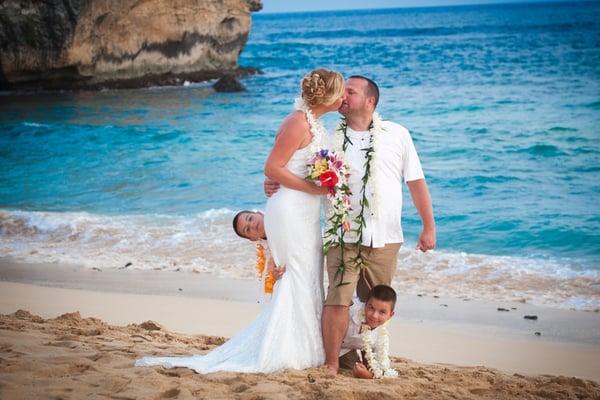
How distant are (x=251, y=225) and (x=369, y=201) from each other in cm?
83

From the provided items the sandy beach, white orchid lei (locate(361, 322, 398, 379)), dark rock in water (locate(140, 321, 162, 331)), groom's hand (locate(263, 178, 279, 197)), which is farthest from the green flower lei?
dark rock in water (locate(140, 321, 162, 331))

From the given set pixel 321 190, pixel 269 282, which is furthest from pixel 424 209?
pixel 269 282

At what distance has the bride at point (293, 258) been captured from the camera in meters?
4.91

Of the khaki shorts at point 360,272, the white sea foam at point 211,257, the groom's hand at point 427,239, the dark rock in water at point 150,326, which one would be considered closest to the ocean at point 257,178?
the white sea foam at point 211,257

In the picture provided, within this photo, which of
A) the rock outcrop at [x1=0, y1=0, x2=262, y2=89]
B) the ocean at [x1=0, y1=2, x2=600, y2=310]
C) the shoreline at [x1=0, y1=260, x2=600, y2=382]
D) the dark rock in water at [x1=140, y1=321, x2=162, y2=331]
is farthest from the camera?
the rock outcrop at [x1=0, y1=0, x2=262, y2=89]

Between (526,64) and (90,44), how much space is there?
842 inches

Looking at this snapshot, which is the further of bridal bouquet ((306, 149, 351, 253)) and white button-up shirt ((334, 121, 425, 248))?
white button-up shirt ((334, 121, 425, 248))

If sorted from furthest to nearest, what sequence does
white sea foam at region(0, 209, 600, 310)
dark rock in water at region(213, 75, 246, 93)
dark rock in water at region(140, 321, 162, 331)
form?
dark rock in water at region(213, 75, 246, 93), white sea foam at region(0, 209, 600, 310), dark rock in water at region(140, 321, 162, 331)

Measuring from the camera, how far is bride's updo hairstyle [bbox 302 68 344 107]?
15.8 ft

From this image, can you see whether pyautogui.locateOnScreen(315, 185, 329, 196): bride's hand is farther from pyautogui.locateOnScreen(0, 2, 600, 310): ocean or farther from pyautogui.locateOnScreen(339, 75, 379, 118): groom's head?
pyautogui.locateOnScreen(0, 2, 600, 310): ocean

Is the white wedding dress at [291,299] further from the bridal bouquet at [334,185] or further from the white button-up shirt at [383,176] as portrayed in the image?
the white button-up shirt at [383,176]

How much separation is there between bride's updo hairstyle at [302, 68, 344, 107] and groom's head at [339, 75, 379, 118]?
137 millimetres

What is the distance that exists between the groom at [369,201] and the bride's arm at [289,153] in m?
0.16

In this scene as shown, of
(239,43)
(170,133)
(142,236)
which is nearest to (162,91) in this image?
(239,43)
